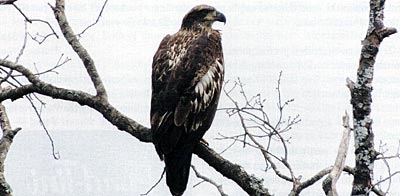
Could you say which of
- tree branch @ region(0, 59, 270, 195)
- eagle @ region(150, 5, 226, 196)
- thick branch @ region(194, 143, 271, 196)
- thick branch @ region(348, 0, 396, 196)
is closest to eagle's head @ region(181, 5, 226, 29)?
eagle @ region(150, 5, 226, 196)

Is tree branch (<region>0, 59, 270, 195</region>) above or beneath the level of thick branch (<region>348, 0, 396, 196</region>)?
beneath

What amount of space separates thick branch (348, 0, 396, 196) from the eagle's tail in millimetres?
1643

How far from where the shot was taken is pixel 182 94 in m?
5.32

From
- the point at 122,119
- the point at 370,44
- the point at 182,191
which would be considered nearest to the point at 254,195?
the point at 182,191

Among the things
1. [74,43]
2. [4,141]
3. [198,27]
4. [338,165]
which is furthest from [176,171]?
[198,27]

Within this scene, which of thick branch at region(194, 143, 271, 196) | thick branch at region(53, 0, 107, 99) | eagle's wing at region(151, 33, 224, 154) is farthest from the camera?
thick branch at region(53, 0, 107, 99)

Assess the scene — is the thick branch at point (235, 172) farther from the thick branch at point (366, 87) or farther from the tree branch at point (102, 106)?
the thick branch at point (366, 87)

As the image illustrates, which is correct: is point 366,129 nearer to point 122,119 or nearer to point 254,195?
point 254,195

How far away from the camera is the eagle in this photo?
5.10 meters

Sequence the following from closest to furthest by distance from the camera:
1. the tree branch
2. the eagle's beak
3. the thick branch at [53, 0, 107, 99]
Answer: the tree branch
the thick branch at [53, 0, 107, 99]
the eagle's beak

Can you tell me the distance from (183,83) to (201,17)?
1206 mm

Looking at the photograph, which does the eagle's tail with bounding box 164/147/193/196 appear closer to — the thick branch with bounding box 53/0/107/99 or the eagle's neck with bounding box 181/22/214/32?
the thick branch with bounding box 53/0/107/99

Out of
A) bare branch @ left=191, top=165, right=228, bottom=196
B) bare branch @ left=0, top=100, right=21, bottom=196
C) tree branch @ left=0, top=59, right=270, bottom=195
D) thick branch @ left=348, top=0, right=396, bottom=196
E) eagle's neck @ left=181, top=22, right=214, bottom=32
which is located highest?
eagle's neck @ left=181, top=22, right=214, bottom=32

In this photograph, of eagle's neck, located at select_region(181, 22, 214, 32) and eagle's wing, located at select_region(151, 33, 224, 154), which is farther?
eagle's neck, located at select_region(181, 22, 214, 32)
